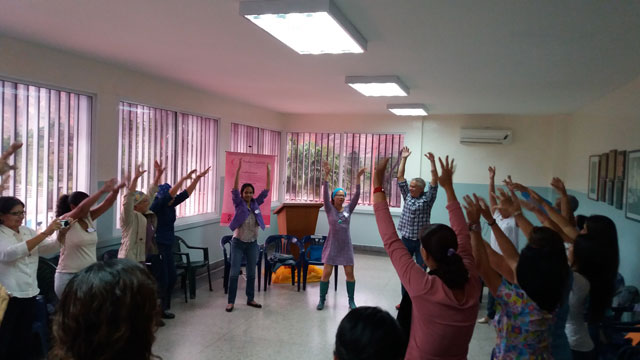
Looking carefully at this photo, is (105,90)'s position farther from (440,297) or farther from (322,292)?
(440,297)

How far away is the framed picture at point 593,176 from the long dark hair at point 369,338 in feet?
16.8

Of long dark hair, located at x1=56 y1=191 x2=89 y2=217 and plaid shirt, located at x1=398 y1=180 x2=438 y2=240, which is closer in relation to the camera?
long dark hair, located at x1=56 y1=191 x2=89 y2=217

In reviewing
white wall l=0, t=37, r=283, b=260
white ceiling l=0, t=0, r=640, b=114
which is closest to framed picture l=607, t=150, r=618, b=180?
white ceiling l=0, t=0, r=640, b=114

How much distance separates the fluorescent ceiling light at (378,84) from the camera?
484 centimetres

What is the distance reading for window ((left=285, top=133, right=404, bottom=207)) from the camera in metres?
8.89

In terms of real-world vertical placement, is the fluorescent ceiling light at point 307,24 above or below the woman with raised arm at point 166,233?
above

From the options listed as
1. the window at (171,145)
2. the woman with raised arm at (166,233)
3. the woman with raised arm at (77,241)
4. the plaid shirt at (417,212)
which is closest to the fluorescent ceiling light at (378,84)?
the plaid shirt at (417,212)

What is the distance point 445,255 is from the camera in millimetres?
1805

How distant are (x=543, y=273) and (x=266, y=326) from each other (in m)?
3.52

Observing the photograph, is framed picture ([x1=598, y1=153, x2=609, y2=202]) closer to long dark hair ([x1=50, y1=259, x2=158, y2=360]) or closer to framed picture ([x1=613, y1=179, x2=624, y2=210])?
framed picture ([x1=613, y1=179, x2=624, y2=210])

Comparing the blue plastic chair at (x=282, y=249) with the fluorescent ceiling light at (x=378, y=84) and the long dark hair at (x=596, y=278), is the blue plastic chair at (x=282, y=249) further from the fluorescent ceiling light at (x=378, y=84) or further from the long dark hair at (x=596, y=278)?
the long dark hair at (x=596, y=278)

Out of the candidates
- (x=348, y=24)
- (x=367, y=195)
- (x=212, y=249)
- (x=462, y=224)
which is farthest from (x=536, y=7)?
(x=367, y=195)

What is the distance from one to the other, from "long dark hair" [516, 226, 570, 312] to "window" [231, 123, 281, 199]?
6.08 meters

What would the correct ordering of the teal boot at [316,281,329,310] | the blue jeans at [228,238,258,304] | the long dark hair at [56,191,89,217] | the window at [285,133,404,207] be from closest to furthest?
the long dark hair at [56,191,89,217] → the blue jeans at [228,238,258,304] → the teal boot at [316,281,329,310] → the window at [285,133,404,207]
